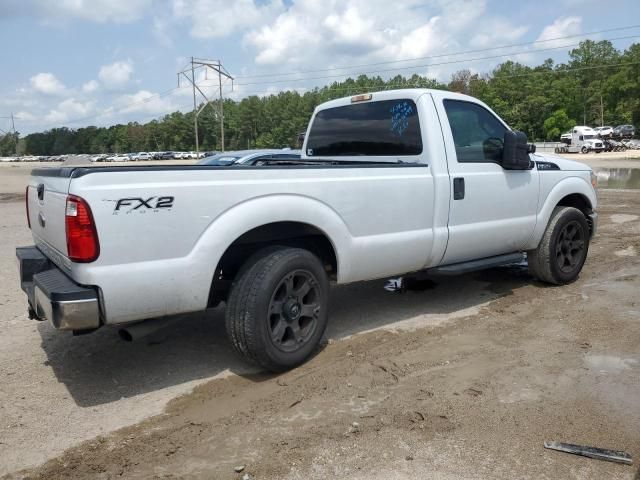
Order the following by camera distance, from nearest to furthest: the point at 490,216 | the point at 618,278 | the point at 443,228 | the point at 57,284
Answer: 1. the point at 57,284
2. the point at 443,228
3. the point at 490,216
4. the point at 618,278

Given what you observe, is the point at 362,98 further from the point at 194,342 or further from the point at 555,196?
the point at 194,342

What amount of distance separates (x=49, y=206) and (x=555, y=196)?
15.6ft

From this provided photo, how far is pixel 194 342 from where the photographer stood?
475 cm

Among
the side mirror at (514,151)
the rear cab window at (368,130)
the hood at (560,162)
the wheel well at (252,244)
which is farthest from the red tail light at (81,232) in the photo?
the hood at (560,162)

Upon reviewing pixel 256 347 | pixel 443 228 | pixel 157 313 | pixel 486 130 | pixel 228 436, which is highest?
pixel 486 130

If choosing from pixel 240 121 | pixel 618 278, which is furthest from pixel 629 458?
pixel 240 121

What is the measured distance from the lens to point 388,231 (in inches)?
176

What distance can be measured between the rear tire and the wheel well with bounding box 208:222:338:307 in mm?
2739

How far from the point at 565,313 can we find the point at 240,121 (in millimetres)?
125053

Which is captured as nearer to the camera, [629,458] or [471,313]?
[629,458]

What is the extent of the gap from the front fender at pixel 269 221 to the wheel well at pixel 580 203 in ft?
10.8

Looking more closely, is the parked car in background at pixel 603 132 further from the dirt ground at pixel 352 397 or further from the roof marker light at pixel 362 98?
the roof marker light at pixel 362 98

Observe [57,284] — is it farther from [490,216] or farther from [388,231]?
[490,216]

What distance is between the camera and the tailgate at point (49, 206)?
11.0ft
